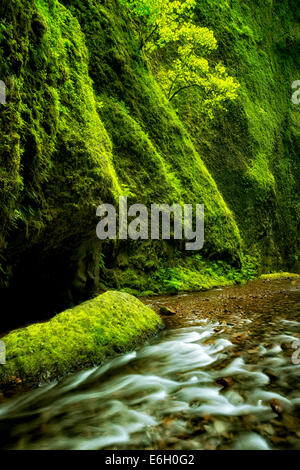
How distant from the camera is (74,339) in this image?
3566mm

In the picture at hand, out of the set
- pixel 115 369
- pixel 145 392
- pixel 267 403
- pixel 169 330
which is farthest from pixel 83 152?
pixel 267 403

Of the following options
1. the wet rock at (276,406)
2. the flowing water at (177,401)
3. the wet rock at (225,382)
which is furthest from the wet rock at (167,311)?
the wet rock at (276,406)

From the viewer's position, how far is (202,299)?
313 inches

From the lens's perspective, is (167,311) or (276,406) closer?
(276,406)

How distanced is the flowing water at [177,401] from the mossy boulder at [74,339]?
163mm

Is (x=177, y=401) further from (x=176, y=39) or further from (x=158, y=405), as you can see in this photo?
(x=176, y=39)

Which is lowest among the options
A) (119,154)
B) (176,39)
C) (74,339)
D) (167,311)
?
(167,311)

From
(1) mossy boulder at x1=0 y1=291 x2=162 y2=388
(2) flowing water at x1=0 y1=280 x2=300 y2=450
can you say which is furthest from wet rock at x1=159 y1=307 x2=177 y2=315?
(2) flowing water at x1=0 y1=280 x2=300 y2=450

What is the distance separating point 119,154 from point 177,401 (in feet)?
27.1

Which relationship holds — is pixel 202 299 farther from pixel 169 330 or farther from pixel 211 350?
pixel 211 350

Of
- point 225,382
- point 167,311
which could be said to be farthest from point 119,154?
point 225,382

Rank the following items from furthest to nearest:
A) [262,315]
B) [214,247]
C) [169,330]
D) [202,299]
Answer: [214,247]
[202,299]
[262,315]
[169,330]

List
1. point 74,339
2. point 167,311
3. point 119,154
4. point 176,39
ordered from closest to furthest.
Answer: point 74,339, point 167,311, point 119,154, point 176,39

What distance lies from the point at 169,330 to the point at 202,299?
3.26 metres
